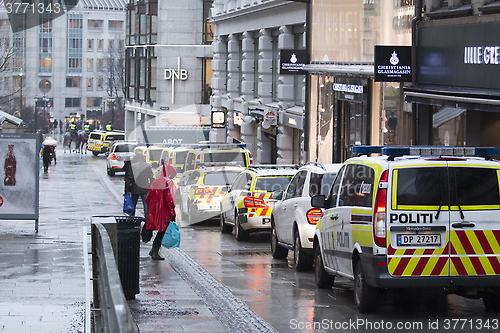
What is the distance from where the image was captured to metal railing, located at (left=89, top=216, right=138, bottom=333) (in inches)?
153

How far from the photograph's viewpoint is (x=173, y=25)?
206 feet

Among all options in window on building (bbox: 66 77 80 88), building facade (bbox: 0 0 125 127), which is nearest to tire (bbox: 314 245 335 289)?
building facade (bbox: 0 0 125 127)

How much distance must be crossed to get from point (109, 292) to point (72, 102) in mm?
132870

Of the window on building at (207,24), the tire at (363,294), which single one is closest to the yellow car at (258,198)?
the tire at (363,294)

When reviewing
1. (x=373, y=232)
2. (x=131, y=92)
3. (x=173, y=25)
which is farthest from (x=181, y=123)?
(x=373, y=232)

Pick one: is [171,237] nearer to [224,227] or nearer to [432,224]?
[432,224]

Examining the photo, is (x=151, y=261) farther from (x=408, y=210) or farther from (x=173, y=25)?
(x=173, y=25)

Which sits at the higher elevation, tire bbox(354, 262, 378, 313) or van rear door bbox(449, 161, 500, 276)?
van rear door bbox(449, 161, 500, 276)

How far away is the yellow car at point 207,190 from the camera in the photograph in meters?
21.6

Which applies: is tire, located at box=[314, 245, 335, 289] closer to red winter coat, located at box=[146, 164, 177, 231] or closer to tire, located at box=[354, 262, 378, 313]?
tire, located at box=[354, 262, 378, 313]

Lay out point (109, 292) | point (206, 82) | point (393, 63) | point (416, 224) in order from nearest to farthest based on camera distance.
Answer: point (109, 292), point (416, 224), point (393, 63), point (206, 82)

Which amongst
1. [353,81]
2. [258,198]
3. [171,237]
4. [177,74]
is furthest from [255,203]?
[177,74]

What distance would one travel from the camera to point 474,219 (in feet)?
28.6

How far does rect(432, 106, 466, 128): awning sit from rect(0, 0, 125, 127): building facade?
368ft
